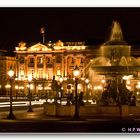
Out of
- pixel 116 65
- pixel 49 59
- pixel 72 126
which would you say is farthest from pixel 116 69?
pixel 49 59

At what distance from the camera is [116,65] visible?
82.1 ft

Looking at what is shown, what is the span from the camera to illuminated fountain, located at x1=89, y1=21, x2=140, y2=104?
24.8 meters

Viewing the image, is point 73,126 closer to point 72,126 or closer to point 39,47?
point 72,126

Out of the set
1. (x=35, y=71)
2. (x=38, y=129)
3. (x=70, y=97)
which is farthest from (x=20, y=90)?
(x=38, y=129)

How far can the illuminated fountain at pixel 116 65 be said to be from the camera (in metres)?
24.8

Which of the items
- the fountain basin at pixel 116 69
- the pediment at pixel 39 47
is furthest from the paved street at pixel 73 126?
the pediment at pixel 39 47

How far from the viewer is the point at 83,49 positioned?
349 feet

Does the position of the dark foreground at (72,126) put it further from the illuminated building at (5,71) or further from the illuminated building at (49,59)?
the illuminated building at (49,59)

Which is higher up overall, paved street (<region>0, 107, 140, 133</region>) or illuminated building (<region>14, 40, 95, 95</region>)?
illuminated building (<region>14, 40, 95, 95</region>)

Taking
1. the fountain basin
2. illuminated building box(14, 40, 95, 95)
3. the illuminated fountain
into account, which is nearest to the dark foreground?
the fountain basin

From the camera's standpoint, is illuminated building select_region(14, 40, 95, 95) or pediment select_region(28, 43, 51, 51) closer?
illuminated building select_region(14, 40, 95, 95)

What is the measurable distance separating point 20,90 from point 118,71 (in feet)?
246

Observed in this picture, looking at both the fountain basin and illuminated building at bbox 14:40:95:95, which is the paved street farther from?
illuminated building at bbox 14:40:95:95

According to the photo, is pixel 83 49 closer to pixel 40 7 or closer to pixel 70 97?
pixel 70 97
